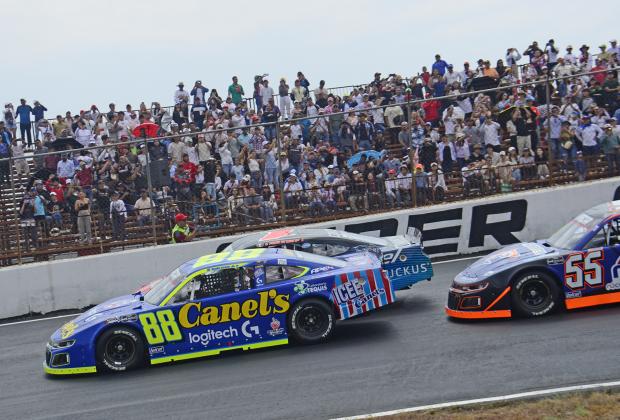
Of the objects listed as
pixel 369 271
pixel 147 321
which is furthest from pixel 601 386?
pixel 147 321

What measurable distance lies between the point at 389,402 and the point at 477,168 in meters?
9.03

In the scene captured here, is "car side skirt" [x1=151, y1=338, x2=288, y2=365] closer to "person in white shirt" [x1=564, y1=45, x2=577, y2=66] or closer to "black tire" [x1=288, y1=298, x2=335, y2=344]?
"black tire" [x1=288, y1=298, x2=335, y2=344]

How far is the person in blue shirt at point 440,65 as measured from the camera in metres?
28.5

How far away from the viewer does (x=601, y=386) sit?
9.52 metres

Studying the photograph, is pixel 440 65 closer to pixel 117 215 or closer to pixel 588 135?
pixel 588 135

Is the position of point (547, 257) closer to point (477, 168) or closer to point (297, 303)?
point (297, 303)

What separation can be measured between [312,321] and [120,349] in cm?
263

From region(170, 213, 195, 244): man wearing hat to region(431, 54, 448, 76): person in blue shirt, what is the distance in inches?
519

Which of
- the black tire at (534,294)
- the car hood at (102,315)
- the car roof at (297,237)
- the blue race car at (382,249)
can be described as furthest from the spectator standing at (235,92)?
the black tire at (534,294)

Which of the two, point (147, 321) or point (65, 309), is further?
point (65, 309)

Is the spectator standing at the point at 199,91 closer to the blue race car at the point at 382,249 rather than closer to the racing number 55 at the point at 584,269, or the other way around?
the blue race car at the point at 382,249

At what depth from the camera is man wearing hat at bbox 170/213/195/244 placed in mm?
17562

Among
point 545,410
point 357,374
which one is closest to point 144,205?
point 357,374

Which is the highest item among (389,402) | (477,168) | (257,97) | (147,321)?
(257,97)
